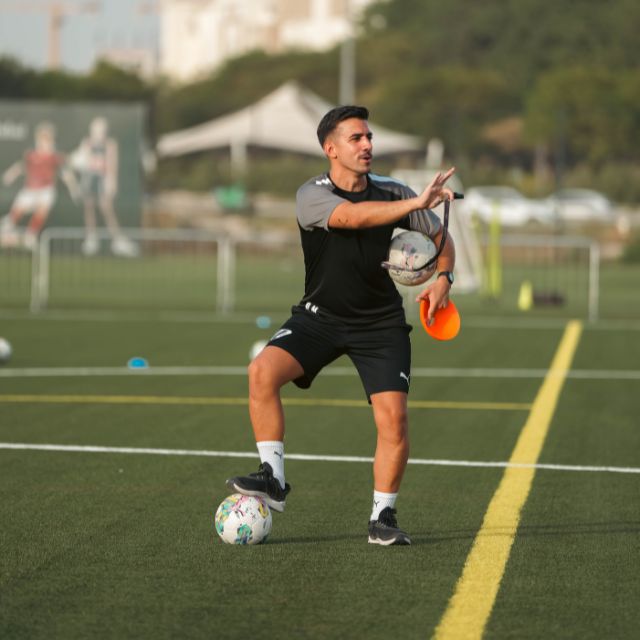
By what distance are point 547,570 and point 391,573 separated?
2.28ft

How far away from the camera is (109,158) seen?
40.9m

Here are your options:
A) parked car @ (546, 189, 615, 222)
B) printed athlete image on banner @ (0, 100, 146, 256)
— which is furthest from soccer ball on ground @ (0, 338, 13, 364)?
parked car @ (546, 189, 615, 222)

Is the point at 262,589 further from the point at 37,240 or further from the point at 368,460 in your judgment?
the point at 37,240

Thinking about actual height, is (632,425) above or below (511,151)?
below

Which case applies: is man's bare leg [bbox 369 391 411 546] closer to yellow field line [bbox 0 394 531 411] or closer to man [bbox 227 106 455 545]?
man [bbox 227 106 455 545]

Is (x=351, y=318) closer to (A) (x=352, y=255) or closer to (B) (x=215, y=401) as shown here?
(A) (x=352, y=255)

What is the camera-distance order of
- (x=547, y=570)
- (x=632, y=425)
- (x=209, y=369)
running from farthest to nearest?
(x=209, y=369), (x=632, y=425), (x=547, y=570)

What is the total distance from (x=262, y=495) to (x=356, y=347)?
836mm

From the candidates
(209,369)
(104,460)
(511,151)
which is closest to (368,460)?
(104,460)

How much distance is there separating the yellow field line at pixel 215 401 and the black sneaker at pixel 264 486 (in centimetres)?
572

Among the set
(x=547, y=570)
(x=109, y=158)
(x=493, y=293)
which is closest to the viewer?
(x=547, y=570)

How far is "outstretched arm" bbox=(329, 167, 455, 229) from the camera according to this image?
7.00 m

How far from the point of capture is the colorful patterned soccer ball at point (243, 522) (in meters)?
7.33

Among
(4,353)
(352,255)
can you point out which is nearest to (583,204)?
(4,353)
